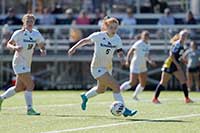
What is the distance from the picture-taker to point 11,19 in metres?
30.6

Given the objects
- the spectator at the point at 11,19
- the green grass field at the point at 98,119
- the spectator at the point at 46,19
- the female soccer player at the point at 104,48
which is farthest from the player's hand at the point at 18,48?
the spectator at the point at 46,19

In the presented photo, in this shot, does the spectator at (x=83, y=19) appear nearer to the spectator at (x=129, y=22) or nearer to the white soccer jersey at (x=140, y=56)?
the spectator at (x=129, y=22)

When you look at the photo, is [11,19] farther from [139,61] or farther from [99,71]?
[99,71]

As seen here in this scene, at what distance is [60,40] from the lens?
97.1 ft

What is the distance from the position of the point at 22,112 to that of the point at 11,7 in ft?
55.9

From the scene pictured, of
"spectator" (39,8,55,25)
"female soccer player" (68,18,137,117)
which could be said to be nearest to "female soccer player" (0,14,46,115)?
"female soccer player" (68,18,137,117)

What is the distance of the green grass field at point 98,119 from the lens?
522 inches

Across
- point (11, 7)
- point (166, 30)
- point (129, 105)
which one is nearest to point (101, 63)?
point (129, 105)

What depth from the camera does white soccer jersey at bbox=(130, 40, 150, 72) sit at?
2225 centimetres

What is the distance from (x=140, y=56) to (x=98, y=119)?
7.57 m

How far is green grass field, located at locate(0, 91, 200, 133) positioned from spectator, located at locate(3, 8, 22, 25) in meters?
10.6

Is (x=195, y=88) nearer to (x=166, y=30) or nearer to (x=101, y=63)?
(x=166, y=30)

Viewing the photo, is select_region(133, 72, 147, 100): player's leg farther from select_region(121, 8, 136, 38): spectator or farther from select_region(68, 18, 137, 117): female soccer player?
select_region(121, 8, 136, 38): spectator

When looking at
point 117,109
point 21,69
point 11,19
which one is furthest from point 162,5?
point 117,109
